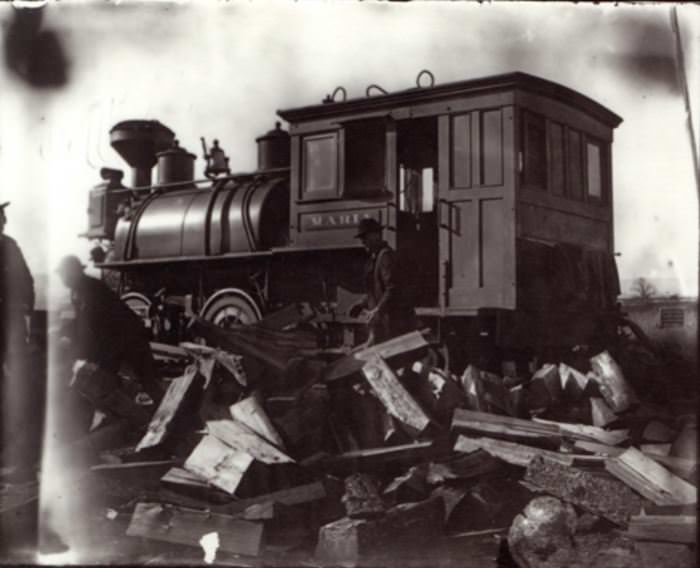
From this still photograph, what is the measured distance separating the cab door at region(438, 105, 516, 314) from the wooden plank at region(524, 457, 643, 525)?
215 centimetres

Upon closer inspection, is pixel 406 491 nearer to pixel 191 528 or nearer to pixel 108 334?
pixel 191 528

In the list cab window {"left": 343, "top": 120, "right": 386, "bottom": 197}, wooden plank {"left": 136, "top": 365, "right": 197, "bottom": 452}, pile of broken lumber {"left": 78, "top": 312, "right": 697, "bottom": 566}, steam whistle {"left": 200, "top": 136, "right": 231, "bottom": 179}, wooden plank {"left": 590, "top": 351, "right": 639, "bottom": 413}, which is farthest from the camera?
steam whistle {"left": 200, "top": 136, "right": 231, "bottom": 179}

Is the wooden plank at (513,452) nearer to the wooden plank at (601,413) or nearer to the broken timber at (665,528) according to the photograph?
the broken timber at (665,528)

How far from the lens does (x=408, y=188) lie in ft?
25.5

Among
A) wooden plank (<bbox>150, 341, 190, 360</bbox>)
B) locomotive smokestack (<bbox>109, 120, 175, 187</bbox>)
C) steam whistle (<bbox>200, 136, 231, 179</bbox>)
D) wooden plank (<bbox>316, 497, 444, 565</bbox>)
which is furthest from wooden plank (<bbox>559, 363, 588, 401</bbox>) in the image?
locomotive smokestack (<bbox>109, 120, 175, 187</bbox>)

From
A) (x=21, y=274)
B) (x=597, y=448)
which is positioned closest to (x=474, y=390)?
(x=597, y=448)

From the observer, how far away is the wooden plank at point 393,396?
415 cm

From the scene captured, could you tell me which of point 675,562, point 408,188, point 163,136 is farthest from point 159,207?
point 675,562

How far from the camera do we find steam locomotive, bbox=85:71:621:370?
5.63 meters

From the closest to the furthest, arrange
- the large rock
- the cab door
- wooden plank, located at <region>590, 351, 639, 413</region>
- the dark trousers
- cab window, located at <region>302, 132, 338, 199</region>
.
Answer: the large rock → wooden plank, located at <region>590, 351, 639, 413</region> → the dark trousers → the cab door → cab window, located at <region>302, 132, 338, 199</region>

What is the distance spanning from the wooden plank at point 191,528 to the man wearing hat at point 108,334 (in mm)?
1487

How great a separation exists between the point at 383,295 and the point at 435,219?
1.93m

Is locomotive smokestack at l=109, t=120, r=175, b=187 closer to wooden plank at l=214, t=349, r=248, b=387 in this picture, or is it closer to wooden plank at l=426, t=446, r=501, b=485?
wooden plank at l=214, t=349, r=248, b=387

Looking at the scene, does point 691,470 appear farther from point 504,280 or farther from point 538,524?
point 504,280
